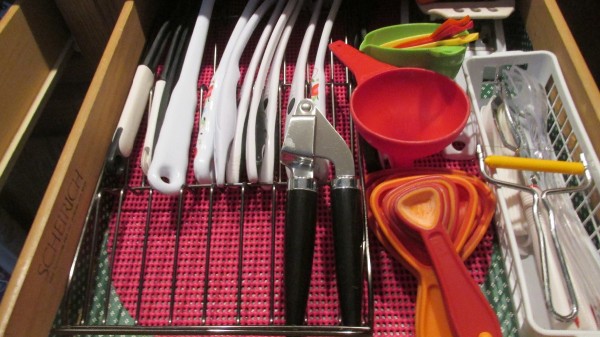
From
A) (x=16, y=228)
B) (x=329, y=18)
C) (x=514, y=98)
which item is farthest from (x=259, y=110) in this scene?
(x=16, y=228)

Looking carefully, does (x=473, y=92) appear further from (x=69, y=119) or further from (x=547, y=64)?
(x=69, y=119)

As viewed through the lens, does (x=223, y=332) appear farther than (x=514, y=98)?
No

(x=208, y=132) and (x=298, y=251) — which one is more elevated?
(x=208, y=132)

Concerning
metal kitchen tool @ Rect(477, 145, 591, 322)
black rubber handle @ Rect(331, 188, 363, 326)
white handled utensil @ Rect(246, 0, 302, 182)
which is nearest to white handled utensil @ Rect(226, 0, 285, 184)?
white handled utensil @ Rect(246, 0, 302, 182)

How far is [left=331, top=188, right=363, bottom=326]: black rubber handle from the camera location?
406 mm

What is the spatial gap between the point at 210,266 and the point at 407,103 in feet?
0.94

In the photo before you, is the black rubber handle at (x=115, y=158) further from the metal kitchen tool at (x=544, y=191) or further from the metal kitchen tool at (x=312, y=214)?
the metal kitchen tool at (x=544, y=191)

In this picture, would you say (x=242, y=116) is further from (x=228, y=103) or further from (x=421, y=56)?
(x=421, y=56)

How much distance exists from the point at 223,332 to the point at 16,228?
2.64 feet

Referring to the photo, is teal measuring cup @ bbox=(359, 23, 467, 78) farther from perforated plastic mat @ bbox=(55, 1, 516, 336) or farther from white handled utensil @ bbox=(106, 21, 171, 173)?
white handled utensil @ bbox=(106, 21, 171, 173)

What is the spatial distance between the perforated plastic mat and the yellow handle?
9 centimetres

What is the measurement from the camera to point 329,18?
2.06 ft

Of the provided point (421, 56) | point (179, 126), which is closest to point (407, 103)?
point (421, 56)

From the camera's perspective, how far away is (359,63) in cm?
54
